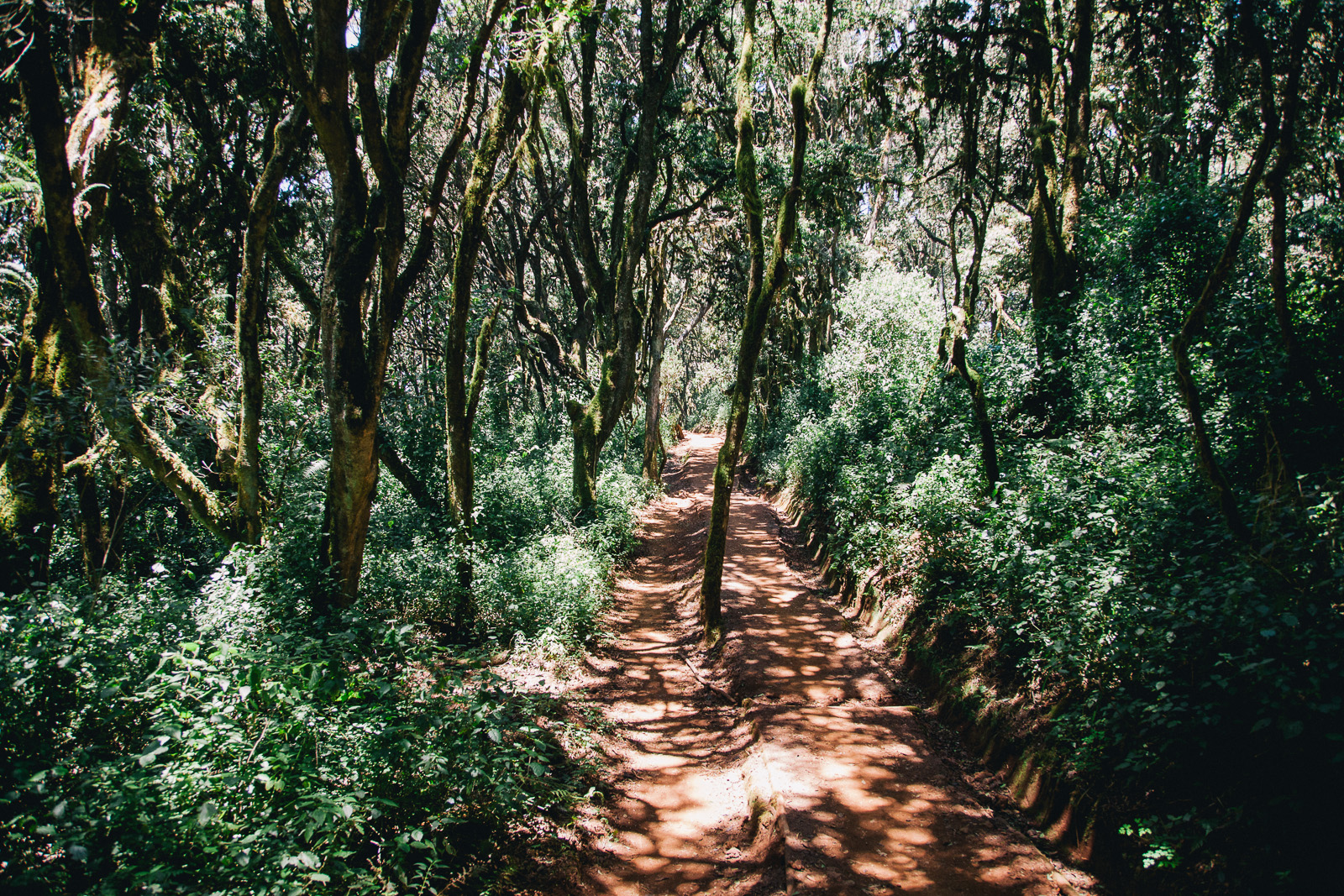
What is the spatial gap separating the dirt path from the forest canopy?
1.84ft

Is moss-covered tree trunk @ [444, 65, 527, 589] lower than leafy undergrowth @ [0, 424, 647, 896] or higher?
higher

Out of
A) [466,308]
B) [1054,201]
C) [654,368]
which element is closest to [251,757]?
[466,308]

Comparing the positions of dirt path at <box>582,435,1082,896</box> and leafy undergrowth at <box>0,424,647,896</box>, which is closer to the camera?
leafy undergrowth at <box>0,424,647,896</box>

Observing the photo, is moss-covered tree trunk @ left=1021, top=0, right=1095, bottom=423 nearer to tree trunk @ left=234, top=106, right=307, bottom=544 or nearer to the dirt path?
the dirt path

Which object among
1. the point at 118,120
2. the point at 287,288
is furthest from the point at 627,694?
the point at 287,288

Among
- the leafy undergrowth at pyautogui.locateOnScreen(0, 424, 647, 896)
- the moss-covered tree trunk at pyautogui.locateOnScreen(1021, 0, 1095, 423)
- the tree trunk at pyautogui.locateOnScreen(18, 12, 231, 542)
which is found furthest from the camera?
the moss-covered tree trunk at pyautogui.locateOnScreen(1021, 0, 1095, 423)

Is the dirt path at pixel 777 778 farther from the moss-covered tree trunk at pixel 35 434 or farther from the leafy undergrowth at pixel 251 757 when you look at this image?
the moss-covered tree trunk at pixel 35 434

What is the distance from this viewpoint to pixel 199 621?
15.3ft

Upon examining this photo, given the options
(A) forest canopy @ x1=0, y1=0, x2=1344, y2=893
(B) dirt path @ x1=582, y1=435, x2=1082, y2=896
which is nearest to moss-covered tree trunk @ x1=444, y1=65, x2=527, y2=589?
(A) forest canopy @ x1=0, y1=0, x2=1344, y2=893

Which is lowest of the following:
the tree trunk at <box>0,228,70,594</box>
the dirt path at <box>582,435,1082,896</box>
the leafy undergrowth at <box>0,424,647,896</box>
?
the dirt path at <box>582,435,1082,896</box>

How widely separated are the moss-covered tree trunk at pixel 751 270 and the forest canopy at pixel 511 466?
0.09 meters

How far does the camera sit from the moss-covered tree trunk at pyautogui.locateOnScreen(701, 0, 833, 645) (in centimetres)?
879

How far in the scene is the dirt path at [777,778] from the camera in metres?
4.39

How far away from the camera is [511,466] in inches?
522
